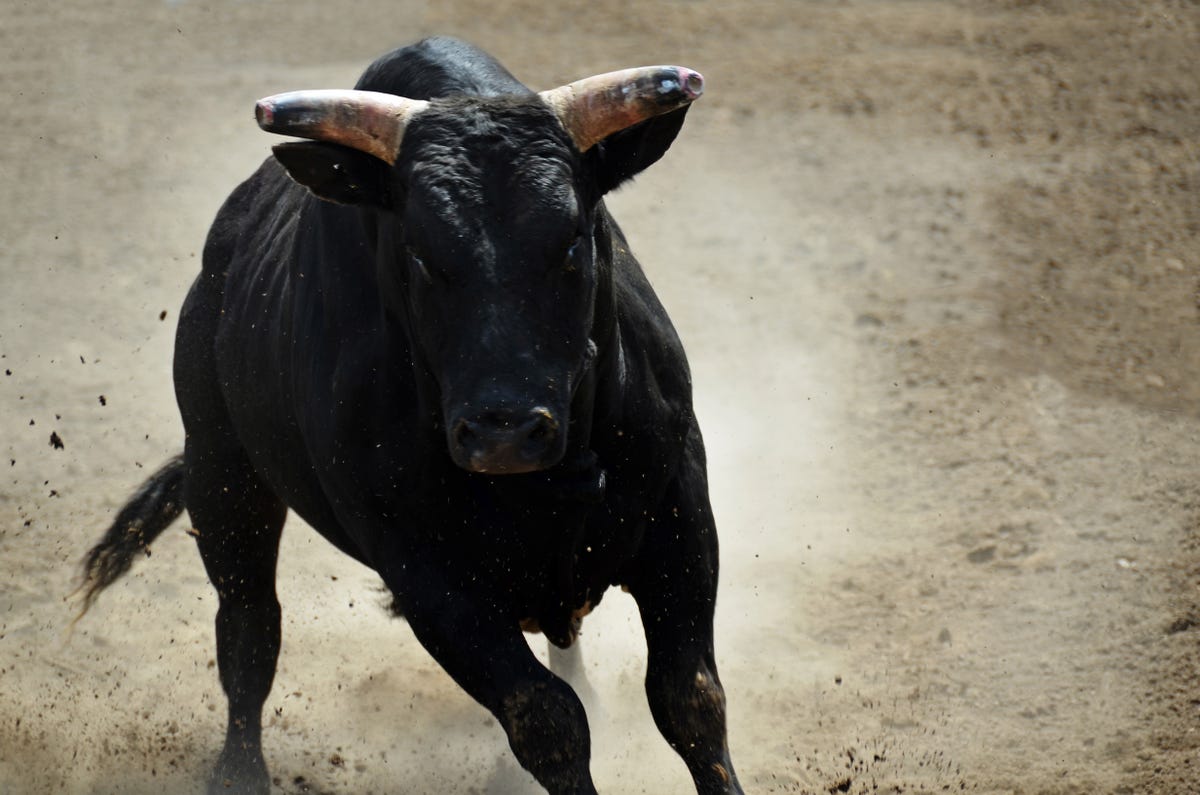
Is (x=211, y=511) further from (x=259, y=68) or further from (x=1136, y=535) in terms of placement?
(x=259, y=68)

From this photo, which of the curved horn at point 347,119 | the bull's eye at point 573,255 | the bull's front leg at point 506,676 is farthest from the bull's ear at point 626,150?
the bull's front leg at point 506,676

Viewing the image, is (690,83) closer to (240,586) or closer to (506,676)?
(506,676)

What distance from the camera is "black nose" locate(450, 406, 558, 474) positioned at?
3.45m

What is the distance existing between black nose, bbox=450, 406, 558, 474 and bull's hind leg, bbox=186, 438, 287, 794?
7.84 ft

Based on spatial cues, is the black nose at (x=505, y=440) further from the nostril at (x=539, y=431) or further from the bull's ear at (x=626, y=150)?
the bull's ear at (x=626, y=150)

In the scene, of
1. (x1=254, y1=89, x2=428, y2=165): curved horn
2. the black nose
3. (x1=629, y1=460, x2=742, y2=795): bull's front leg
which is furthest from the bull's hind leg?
the black nose

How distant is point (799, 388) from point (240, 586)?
3.48 metres

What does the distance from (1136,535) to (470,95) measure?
3919 millimetres

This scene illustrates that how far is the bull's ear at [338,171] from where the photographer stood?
3875mm

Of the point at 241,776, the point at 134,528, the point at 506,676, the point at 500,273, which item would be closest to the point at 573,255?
the point at 500,273

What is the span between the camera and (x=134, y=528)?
6523 millimetres

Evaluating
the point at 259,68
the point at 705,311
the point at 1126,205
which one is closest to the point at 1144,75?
the point at 1126,205

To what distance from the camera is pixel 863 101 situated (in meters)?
11.4

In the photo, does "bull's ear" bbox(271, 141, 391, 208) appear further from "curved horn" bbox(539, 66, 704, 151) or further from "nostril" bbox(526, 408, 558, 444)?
"nostril" bbox(526, 408, 558, 444)
